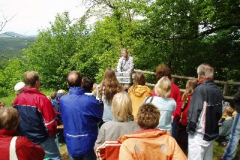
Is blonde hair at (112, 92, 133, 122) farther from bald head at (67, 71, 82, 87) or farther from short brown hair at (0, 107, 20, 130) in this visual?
short brown hair at (0, 107, 20, 130)

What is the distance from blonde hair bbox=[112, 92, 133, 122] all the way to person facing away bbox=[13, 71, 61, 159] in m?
1.05

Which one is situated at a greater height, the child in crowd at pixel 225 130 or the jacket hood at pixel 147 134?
the jacket hood at pixel 147 134

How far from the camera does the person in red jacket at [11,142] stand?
7.75 ft

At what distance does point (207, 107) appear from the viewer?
143 inches

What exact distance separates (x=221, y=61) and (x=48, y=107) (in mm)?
10914

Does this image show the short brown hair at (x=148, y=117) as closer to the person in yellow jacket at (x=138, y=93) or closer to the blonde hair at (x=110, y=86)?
the blonde hair at (x=110, y=86)

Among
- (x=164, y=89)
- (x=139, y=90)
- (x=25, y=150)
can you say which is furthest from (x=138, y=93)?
(x=25, y=150)

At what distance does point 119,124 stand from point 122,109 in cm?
16

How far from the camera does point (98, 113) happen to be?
3443 millimetres

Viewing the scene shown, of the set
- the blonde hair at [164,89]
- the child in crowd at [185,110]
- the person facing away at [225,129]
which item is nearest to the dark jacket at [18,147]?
the blonde hair at [164,89]

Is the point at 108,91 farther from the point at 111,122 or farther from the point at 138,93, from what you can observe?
the point at 111,122

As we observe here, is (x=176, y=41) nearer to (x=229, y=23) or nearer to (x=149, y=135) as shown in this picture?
(x=229, y=23)

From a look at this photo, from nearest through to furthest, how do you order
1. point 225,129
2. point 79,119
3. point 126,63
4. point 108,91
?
point 79,119
point 108,91
point 225,129
point 126,63

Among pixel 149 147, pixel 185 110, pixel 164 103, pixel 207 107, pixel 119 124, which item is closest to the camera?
pixel 149 147
